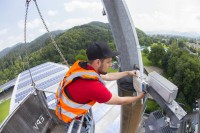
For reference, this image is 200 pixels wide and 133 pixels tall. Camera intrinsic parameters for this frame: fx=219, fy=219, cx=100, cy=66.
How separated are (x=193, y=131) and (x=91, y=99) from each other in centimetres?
155

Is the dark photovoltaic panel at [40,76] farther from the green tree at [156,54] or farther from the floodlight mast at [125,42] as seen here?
the green tree at [156,54]

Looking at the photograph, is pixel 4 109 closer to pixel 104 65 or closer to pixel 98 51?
pixel 104 65

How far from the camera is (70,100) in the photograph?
11.1 feet

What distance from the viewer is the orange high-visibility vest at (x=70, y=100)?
10.4 feet

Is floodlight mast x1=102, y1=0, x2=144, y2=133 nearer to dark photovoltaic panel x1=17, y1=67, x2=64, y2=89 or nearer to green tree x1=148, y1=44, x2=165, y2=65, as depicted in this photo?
dark photovoltaic panel x1=17, y1=67, x2=64, y2=89

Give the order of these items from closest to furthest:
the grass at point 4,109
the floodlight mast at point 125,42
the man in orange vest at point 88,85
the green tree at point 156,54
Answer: the man in orange vest at point 88,85
the floodlight mast at point 125,42
the grass at point 4,109
the green tree at point 156,54

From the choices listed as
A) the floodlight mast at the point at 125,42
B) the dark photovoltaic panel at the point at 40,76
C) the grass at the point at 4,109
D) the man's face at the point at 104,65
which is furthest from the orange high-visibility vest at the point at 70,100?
the grass at the point at 4,109

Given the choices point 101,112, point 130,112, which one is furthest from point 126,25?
point 101,112

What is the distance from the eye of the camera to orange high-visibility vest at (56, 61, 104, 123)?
10.4 ft

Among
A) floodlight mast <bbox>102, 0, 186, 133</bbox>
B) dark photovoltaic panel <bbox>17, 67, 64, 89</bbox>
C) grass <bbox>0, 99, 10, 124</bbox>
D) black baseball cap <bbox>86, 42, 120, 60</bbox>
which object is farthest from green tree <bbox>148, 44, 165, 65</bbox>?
black baseball cap <bbox>86, 42, 120, 60</bbox>

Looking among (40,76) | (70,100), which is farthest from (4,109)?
(70,100)

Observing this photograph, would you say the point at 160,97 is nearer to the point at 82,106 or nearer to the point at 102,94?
the point at 102,94

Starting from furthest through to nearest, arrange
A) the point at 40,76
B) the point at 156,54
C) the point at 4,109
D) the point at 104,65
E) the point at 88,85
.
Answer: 1. the point at 156,54
2. the point at 4,109
3. the point at 40,76
4. the point at 104,65
5. the point at 88,85

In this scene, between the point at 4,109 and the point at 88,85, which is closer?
the point at 88,85
